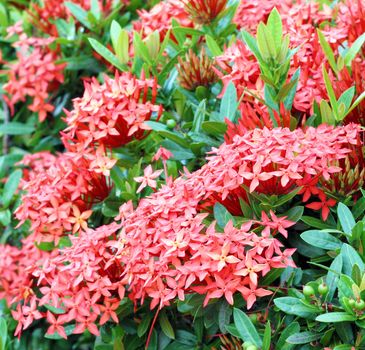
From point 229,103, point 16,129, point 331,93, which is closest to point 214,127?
point 229,103

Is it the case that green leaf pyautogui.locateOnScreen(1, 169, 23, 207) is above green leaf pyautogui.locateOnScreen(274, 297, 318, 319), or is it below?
below

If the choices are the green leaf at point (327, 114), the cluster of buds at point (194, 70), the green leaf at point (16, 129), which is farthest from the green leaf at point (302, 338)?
the green leaf at point (16, 129)

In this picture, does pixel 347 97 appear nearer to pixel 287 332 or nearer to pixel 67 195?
pixel 287 332

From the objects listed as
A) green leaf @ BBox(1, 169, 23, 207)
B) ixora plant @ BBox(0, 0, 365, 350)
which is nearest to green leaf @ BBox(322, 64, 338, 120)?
ixora plant @ BBox(0, 0, 365, 350)

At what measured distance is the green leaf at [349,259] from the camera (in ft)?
5.60

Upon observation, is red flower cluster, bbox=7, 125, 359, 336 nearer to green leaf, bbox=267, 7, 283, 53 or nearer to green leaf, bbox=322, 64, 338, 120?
green leaf, bbox=322, 64, 338, 120

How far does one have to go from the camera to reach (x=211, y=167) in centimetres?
183

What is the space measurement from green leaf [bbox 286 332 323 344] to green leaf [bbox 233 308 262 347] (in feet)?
0.29

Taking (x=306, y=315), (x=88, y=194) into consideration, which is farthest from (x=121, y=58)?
(x=306, y=315)

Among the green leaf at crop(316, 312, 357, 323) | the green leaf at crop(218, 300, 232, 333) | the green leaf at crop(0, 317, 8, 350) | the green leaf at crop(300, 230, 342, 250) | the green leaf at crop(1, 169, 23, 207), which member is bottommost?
the green leaf at crop(0, 317, 8, 350)

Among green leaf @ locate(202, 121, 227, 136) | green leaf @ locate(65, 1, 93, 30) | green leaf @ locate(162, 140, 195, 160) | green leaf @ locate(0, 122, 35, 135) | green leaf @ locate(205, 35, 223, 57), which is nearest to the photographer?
green leaf @ locate(202, 121, 227, 136)

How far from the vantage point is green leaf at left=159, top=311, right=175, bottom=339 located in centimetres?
203

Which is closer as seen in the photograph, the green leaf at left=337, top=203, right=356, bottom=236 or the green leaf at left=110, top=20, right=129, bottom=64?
the green leaf at left=337, top=203, right=356, bottom=236

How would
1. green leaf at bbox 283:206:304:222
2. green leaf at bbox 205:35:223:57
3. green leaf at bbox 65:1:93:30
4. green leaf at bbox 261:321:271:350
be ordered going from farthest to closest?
green leaf at bbox 65:1:93:30, green leaf at bbox 205:35:223:57, green leaf at bbox 283:206:304:222, green leaf at bbox 261:321:271:350
